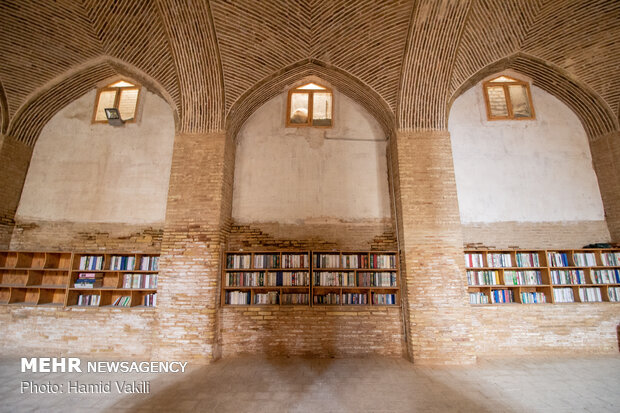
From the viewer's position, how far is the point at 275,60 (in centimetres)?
567

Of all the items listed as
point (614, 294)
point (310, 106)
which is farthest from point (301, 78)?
point (614, 294)

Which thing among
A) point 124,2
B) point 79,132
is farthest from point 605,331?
point 79,132

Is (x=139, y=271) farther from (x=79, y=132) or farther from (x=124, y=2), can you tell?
(x=124, y=2)

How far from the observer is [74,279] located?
523 centimetres

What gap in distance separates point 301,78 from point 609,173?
261 inches

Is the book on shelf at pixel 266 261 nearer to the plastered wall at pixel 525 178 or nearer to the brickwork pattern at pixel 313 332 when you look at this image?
the brickwork pattern at pixel 313 332

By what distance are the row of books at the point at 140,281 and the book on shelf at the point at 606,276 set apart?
26.2 ft

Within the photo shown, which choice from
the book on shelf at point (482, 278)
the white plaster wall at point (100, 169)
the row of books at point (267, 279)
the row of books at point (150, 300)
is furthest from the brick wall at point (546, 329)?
the white plaster wall at point (100, 169)

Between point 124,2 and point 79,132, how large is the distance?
297cm

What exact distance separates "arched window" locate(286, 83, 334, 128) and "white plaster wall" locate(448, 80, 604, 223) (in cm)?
270

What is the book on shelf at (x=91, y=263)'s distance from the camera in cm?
519

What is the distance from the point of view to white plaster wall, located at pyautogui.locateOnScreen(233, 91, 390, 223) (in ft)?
18.8

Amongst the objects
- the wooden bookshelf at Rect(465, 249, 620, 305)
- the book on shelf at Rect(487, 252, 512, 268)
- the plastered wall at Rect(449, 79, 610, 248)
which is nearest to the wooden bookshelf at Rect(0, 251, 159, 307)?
the wooden bookshelf at Rect(465, 249, 620, 305)

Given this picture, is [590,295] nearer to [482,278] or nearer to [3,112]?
[482,278]
